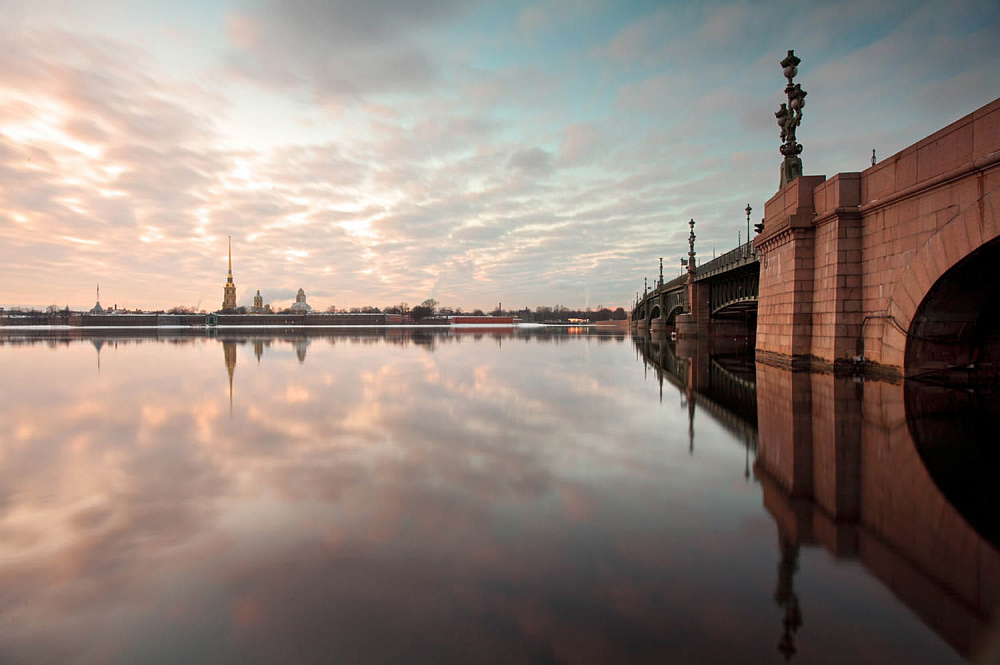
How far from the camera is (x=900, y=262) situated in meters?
14.2

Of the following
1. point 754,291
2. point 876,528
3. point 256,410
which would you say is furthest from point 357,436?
point 754,291

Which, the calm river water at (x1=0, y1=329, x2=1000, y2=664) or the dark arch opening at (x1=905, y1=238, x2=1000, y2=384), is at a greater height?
the dark arch opening at (x1=905, y1=238, x2=1000, y2=384)

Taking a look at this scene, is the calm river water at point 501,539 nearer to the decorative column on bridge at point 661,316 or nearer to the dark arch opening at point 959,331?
the dark arch opening at point 959,331

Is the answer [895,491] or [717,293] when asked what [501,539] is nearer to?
[895,491]

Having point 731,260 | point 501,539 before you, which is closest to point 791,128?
point 731,260

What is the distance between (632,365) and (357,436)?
58.7ft

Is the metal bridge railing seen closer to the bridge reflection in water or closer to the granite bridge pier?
the granite bridge pier

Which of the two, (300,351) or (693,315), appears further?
(693,315)

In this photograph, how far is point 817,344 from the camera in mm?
18312

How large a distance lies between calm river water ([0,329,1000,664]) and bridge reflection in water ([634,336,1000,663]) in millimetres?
31

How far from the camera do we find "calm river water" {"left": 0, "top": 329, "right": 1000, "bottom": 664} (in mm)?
3207

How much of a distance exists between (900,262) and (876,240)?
1.58 meters

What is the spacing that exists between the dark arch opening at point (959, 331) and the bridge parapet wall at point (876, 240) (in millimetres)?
279

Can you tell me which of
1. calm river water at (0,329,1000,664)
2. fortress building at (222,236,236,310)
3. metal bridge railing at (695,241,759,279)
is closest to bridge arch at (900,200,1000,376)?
calm river water at (0,329,1000,664)
